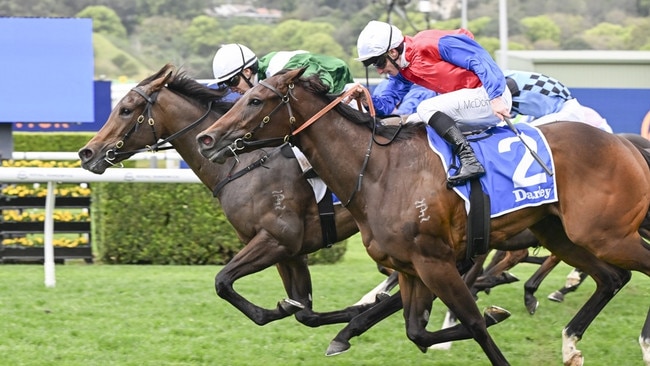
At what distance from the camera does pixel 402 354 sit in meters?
5.73

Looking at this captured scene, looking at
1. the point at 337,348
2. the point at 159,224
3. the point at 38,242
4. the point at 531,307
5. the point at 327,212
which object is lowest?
the point at 38,242

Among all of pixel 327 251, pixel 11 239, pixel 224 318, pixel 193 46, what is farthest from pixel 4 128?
pixel 193 46

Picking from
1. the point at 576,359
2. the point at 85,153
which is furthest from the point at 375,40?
the point at 576,359

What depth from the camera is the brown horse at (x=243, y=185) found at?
18.4ft

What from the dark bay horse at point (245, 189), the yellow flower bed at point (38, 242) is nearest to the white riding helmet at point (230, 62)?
the dark bay horse at point (245, 189)

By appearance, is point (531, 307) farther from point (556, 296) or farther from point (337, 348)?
point (337, 348)

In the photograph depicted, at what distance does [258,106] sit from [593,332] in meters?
2.72

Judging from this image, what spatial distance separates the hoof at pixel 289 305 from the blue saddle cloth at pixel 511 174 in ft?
4.20

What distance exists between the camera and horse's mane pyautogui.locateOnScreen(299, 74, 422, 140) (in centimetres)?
492

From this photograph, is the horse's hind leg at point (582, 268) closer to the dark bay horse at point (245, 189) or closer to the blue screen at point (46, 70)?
the dark bay horse at point (245, 189)

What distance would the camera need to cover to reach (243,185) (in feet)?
18.9

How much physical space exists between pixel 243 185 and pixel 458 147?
1415 mm

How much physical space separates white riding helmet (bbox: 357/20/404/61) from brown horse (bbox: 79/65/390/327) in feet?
3.09

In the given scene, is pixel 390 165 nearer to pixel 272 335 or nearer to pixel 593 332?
pixel 272 335
